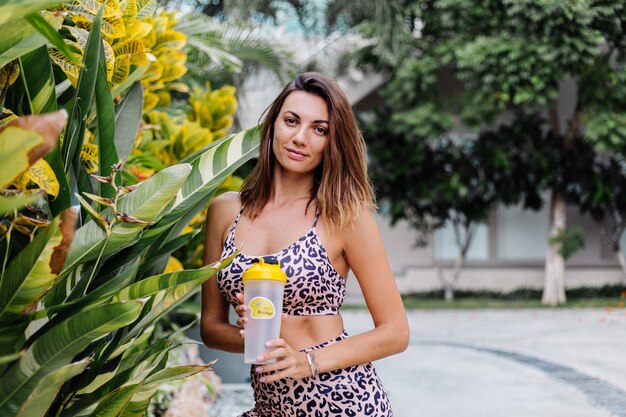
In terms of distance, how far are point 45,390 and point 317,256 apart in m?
0.90

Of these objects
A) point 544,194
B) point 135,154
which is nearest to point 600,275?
point 544,194

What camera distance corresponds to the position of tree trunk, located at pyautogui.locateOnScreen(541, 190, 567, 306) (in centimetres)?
1429

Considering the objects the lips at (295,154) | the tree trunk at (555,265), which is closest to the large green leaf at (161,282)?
the lips at (295,154)

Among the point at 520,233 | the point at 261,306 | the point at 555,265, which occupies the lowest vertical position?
the point at 555,265

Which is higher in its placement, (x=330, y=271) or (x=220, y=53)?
(x=220, y=53)

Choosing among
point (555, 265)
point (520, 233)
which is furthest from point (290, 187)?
point (520, 233)

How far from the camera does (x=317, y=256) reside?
6.30 ft

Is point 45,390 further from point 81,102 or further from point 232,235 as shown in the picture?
point 232,235

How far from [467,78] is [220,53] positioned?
8.98m

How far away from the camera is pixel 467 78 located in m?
12.8

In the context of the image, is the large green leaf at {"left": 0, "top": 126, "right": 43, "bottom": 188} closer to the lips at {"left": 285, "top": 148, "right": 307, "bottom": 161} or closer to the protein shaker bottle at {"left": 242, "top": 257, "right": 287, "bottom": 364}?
the protein shaker bottle at {"left": 242, "top": 257, "right": 287, "bottom": 364}

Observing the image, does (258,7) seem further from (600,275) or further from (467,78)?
(600,275)

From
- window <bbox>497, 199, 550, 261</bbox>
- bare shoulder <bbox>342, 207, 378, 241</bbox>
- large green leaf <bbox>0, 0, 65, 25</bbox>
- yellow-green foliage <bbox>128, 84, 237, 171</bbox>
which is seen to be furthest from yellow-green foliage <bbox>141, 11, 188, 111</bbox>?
window <bbox>497, 199, 550, 261</bbox>

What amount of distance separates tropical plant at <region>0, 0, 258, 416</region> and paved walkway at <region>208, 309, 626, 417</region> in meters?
3.63
